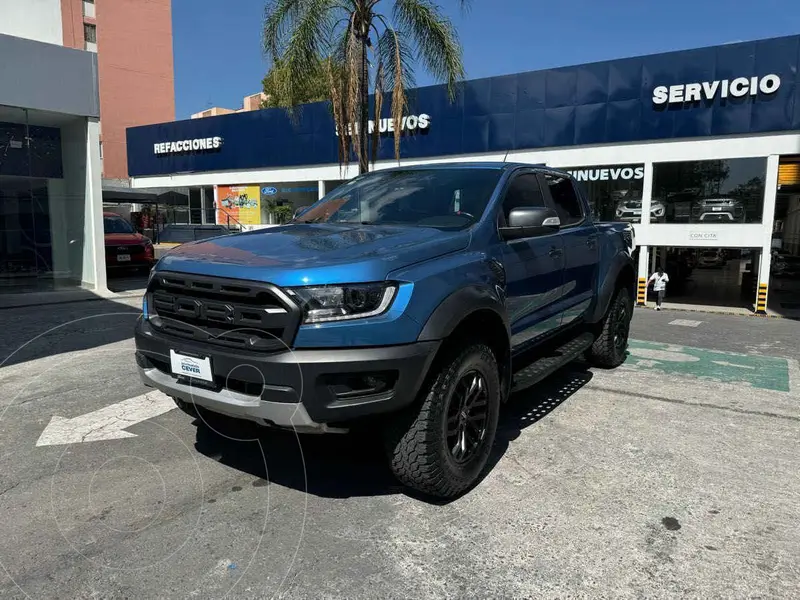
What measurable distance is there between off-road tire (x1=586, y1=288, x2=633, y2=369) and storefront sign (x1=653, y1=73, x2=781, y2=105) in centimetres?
934

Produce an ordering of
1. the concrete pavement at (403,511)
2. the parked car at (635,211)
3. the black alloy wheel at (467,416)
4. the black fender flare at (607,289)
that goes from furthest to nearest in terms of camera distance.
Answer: the parked car at (635,211)
the black fender flare at (607,289)
the black alloy wheel at (467,416)
the concrete pavement at (403,511)

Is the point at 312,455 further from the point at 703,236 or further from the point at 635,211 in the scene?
the point at 635,211

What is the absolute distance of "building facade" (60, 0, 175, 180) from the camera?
140 ft

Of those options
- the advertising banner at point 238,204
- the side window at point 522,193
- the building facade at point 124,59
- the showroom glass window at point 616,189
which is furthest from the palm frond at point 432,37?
the building facade at point 124,59

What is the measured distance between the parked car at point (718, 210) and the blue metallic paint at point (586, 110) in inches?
60.5

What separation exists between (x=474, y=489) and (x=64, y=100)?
11.5m

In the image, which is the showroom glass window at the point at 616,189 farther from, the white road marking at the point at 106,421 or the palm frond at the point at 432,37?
the white road marking at the point at 106,421

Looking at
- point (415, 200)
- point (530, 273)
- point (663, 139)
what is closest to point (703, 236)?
point (663, 139)

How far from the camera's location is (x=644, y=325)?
10602 mm

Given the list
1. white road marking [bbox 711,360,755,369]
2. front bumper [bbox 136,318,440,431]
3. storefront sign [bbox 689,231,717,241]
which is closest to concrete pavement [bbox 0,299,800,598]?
front bumper [bbox 136,318,440,431]

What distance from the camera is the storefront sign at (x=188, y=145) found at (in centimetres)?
2453

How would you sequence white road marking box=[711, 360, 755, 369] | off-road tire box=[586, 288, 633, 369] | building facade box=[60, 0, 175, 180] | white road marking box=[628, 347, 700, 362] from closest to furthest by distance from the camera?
off-road tire box=[586, 288, 633, 369] < white road marking box=[711, 360, 755, 369] < white road marking box=[628, 347, 700, 362] < building facade box=[60, 0, 175, 180]

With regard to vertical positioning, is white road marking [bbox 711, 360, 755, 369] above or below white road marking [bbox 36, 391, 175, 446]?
below

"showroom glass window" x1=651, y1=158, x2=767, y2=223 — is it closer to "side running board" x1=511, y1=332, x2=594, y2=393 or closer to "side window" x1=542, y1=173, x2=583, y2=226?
"side window" x1=542, y1=173, x2=583, y2=226
